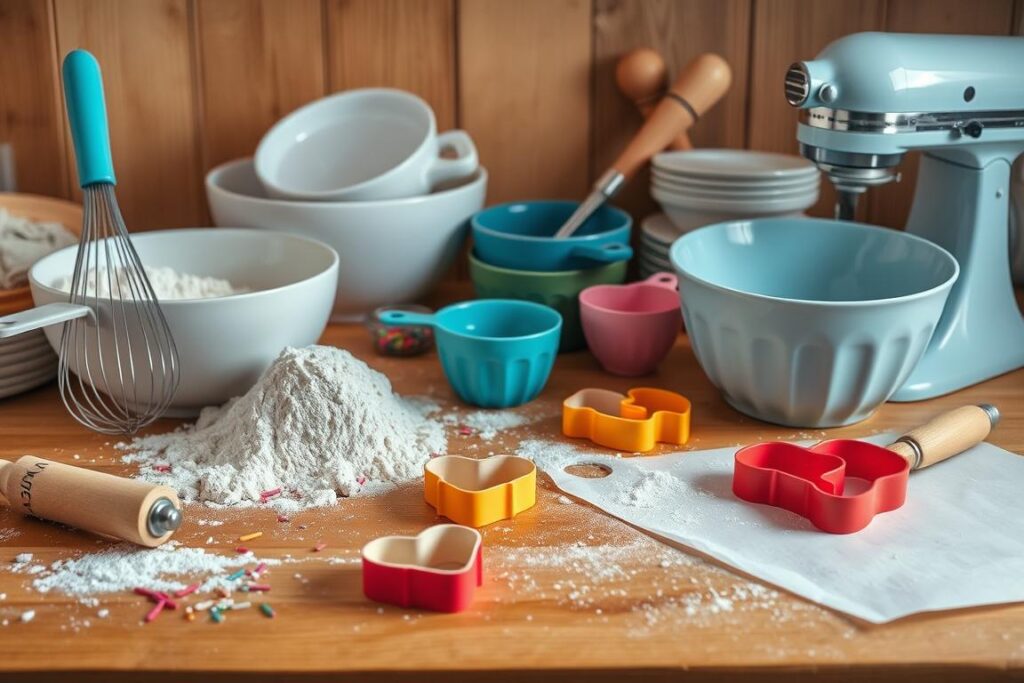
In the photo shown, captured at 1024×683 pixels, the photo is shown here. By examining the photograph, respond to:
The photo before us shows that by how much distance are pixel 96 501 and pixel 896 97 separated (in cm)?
66

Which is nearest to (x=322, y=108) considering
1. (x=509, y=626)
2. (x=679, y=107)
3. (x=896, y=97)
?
(x=679, y=107)

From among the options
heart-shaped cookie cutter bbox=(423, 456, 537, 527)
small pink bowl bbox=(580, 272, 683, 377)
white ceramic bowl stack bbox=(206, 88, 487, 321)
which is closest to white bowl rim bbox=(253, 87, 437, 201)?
white ceramic bowl stack bbox=(206, 88, 487, 321)

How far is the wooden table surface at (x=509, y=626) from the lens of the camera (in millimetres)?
587

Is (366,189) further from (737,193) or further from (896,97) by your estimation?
(896,97)

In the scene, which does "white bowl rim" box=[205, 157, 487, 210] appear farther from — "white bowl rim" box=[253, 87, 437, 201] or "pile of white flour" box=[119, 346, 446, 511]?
"pile of white flour" box=[119, 346, 446, 511]

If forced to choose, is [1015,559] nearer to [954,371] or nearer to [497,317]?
[954,371]

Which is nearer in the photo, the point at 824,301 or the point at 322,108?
the point at 824,301

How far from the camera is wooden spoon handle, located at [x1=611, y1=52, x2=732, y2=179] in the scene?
108 centimetres

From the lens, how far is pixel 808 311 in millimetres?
795

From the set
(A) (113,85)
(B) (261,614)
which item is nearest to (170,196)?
(A) (113,85)

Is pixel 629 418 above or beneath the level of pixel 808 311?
beneath

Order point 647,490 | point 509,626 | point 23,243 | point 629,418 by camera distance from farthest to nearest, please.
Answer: point 23,243, point 629,418, point 647,490, point 509,626

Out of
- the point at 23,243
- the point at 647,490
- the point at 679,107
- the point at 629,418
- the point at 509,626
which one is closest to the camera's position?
the point at 509,626

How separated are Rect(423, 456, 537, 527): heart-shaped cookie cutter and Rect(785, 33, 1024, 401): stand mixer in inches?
14.3
